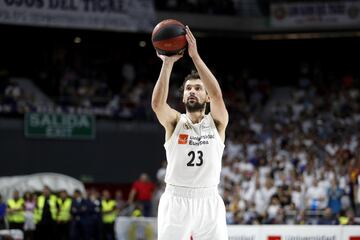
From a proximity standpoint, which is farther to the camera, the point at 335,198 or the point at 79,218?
the point at 79,218

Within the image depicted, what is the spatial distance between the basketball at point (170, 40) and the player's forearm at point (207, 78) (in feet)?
0.62

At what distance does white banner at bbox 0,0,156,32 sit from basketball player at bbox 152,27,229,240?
18.9m

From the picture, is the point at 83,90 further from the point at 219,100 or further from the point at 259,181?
the point at 219,100

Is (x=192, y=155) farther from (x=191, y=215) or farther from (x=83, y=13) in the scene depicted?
(x=83, y=13)

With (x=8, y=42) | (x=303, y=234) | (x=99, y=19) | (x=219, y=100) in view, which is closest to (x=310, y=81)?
(x=99, y=19)

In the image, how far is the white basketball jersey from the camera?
765 centimetres

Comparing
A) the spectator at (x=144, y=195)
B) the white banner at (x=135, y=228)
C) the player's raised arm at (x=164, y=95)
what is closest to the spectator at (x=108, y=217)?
the white banner at (x=135, y=228)

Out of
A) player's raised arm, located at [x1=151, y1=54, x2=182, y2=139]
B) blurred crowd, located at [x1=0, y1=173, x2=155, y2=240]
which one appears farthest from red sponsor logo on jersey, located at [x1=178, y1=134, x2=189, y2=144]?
blurred crowd, located at [x1=0, y1=173, x2=155, y2=240]

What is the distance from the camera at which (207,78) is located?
734cm

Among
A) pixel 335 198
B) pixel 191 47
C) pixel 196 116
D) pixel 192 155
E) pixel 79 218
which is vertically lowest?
pixel 79 218

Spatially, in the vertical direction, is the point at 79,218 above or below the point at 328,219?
below

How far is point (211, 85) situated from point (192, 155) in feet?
2.27

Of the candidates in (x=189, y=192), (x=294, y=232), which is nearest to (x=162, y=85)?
(x=189, y=192)

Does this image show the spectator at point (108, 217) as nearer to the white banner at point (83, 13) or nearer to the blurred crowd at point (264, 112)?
the blurred crowd at point (264, 112)
